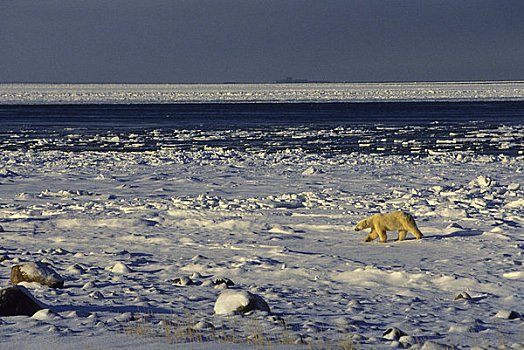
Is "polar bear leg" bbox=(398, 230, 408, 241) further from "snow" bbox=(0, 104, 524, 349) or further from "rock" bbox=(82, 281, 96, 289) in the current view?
"rock" bbox=(82, 281, 96, 289)

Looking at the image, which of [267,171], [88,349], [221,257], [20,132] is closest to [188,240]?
[221,257]

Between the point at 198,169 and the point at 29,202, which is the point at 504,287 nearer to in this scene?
the point at 29,202

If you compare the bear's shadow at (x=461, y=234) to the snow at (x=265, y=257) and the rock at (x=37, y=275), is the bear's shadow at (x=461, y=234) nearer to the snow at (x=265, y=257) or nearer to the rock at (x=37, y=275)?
the snow at (x=265, y=257)

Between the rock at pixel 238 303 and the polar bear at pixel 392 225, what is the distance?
11.8 ft

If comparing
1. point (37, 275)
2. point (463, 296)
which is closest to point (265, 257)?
point (463, 296)

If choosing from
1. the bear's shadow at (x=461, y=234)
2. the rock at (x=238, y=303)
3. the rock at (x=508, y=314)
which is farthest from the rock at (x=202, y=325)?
the bear's shadow at (x=461, y=234)

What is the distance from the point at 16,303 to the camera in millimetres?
6398

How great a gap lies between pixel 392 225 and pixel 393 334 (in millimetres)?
4127

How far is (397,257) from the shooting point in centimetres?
912

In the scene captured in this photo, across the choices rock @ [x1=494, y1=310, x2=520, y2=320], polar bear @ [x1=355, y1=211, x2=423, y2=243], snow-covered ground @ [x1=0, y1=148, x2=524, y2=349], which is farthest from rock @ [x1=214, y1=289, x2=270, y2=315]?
polar bear @ [x1=355, y1=211, x2=423, y2=243]

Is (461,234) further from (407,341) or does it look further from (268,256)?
(407,341)

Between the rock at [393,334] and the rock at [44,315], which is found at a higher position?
the rock at [44,315]

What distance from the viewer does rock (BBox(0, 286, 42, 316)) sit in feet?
20.8

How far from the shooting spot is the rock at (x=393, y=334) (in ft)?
18.9
